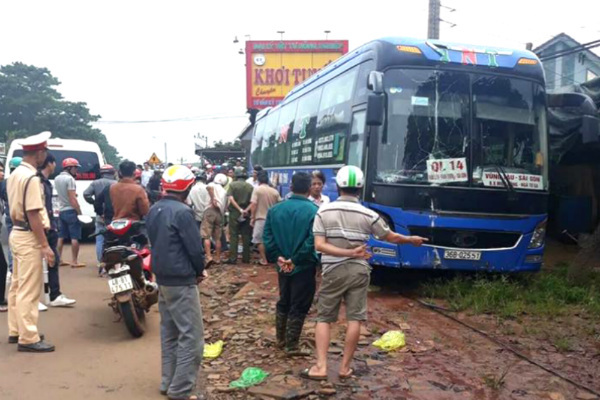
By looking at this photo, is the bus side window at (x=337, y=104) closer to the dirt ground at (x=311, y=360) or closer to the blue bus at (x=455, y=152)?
the blue bus at (x=455, y=152)

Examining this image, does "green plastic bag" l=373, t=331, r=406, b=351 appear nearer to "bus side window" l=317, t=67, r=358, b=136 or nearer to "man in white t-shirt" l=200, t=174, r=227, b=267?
"bus side window" l=317, t=67, r=358, b=136

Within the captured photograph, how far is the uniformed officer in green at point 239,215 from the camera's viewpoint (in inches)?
394

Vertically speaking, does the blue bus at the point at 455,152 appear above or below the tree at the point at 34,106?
below

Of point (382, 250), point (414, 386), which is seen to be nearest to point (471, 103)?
point (382, 250)

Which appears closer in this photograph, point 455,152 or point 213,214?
point 455,152

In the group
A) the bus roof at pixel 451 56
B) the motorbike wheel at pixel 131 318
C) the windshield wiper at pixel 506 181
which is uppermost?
the bus roof at pixel 451 56

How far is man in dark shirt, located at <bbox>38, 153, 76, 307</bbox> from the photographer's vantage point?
614 centimetres

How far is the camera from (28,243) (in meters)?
5.30

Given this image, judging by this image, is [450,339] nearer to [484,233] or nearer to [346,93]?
[484,233]

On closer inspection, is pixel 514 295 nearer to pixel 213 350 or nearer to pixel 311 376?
pixel 311 376

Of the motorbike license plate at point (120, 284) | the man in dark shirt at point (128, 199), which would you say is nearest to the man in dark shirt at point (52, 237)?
the man in dark shirt at point (128, 199)

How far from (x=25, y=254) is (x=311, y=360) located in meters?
2.85

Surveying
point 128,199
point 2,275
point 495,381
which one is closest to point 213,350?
point 495,381

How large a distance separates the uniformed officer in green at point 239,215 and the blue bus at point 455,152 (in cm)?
311
